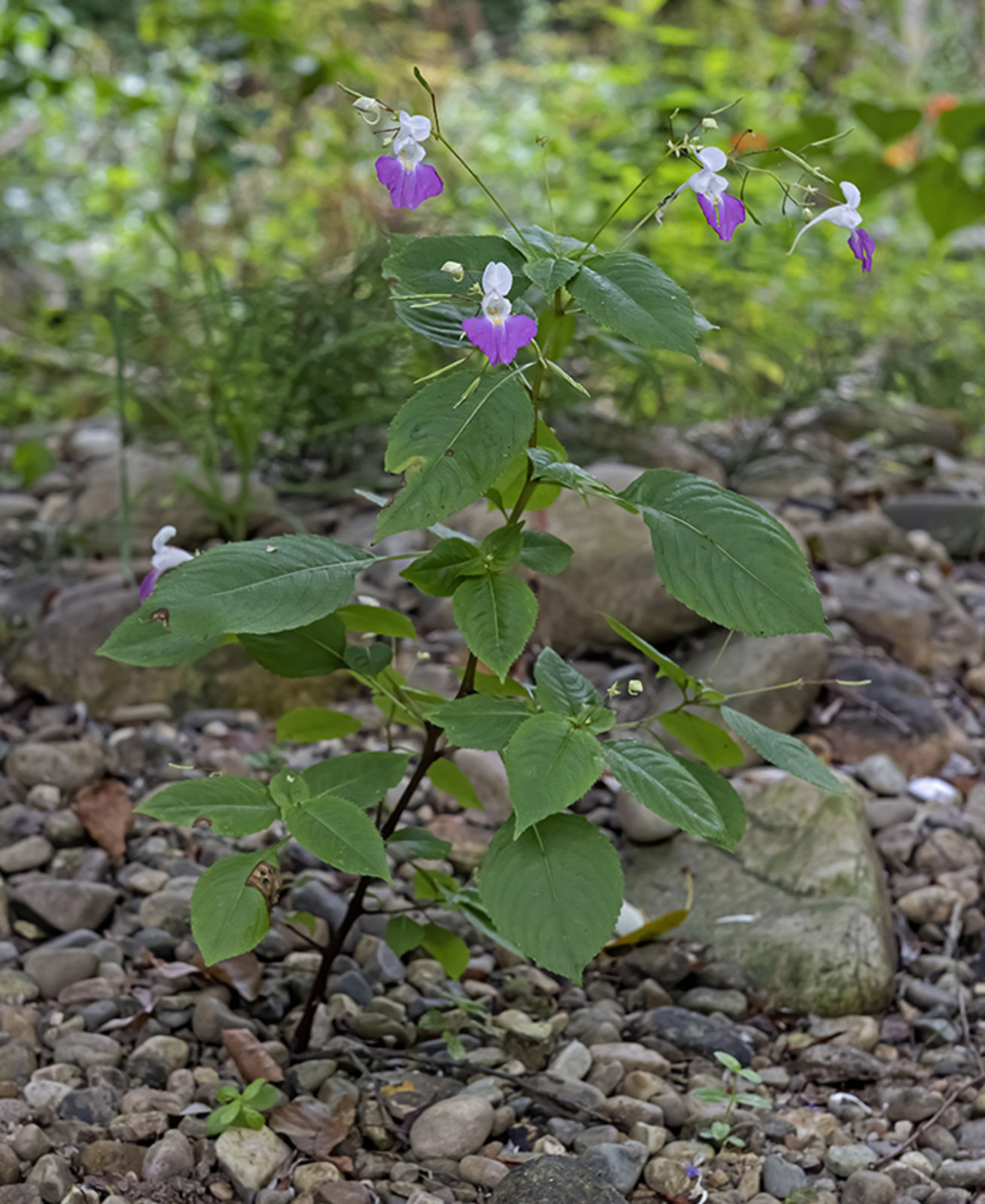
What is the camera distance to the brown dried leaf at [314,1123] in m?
1.23

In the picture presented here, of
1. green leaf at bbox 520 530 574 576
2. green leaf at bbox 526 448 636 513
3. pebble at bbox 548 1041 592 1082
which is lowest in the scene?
pebble at bbox 548 1041 592 1082

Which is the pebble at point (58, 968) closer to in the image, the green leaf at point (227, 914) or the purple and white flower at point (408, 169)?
the green leaf at point (227, 914)

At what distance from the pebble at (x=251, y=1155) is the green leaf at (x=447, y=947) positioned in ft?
0.83

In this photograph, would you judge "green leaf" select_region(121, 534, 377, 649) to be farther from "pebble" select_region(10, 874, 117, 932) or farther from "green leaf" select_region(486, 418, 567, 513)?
"pebble" select_region(10, 874, 117, 932)

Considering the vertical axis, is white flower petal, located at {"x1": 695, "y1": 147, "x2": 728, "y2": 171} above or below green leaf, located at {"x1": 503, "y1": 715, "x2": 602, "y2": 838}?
above

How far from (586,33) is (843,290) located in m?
4.30

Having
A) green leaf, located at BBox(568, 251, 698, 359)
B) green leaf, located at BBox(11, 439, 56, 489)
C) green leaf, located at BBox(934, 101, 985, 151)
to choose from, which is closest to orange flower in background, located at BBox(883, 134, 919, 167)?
green leaf, located at BBox(934, 101, 985, 151)

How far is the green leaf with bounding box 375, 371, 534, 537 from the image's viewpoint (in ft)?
3.27

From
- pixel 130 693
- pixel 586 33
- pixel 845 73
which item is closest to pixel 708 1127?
pixel 130 693

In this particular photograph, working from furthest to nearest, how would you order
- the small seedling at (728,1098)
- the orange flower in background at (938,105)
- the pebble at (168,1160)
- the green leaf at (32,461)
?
1. the orange flower in background at (938,105)
2. the green leaf at (32,461)
3. the small seedling at (728,1098)
4. the pebble at (168,1160)

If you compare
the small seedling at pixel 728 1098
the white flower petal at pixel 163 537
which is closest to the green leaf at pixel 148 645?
the white flower petal at pixel 163 537

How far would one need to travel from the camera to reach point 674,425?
301 centimetres

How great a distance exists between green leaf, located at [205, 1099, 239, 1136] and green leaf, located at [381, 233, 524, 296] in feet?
2.71

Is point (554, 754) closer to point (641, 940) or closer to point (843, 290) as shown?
point (641, 940)
